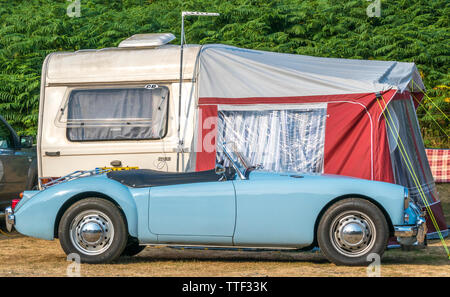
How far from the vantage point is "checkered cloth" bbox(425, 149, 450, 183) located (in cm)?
1531

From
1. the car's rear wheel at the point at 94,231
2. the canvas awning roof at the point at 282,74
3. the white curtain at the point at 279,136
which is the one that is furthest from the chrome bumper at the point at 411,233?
the car's rear wheel at the point at 94,231

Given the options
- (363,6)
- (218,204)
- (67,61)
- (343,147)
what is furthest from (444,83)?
(218,204)

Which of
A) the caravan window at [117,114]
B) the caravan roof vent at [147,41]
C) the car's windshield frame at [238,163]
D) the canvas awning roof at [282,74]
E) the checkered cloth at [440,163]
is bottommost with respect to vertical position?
the checkered cloth at [440,163]

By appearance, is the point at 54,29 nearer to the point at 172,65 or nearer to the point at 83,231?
the point at 172,65

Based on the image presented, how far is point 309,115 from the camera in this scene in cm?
903

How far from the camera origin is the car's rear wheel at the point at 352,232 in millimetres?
6672

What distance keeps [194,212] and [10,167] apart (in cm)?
455

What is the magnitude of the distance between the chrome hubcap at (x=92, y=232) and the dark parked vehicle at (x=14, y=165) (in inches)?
141

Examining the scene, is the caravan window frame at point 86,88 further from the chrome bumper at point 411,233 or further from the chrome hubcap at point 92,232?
the chrome bumper at point 411,233

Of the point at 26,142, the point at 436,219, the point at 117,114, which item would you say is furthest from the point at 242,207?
the point at 26,142

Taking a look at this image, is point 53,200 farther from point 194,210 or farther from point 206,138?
point 206,138

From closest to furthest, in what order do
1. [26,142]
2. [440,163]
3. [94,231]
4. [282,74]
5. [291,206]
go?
[291,206] < [94,231] < [282,74] < [26,142] < [440,163]

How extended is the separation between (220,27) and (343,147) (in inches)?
490

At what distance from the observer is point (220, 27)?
20.7m
